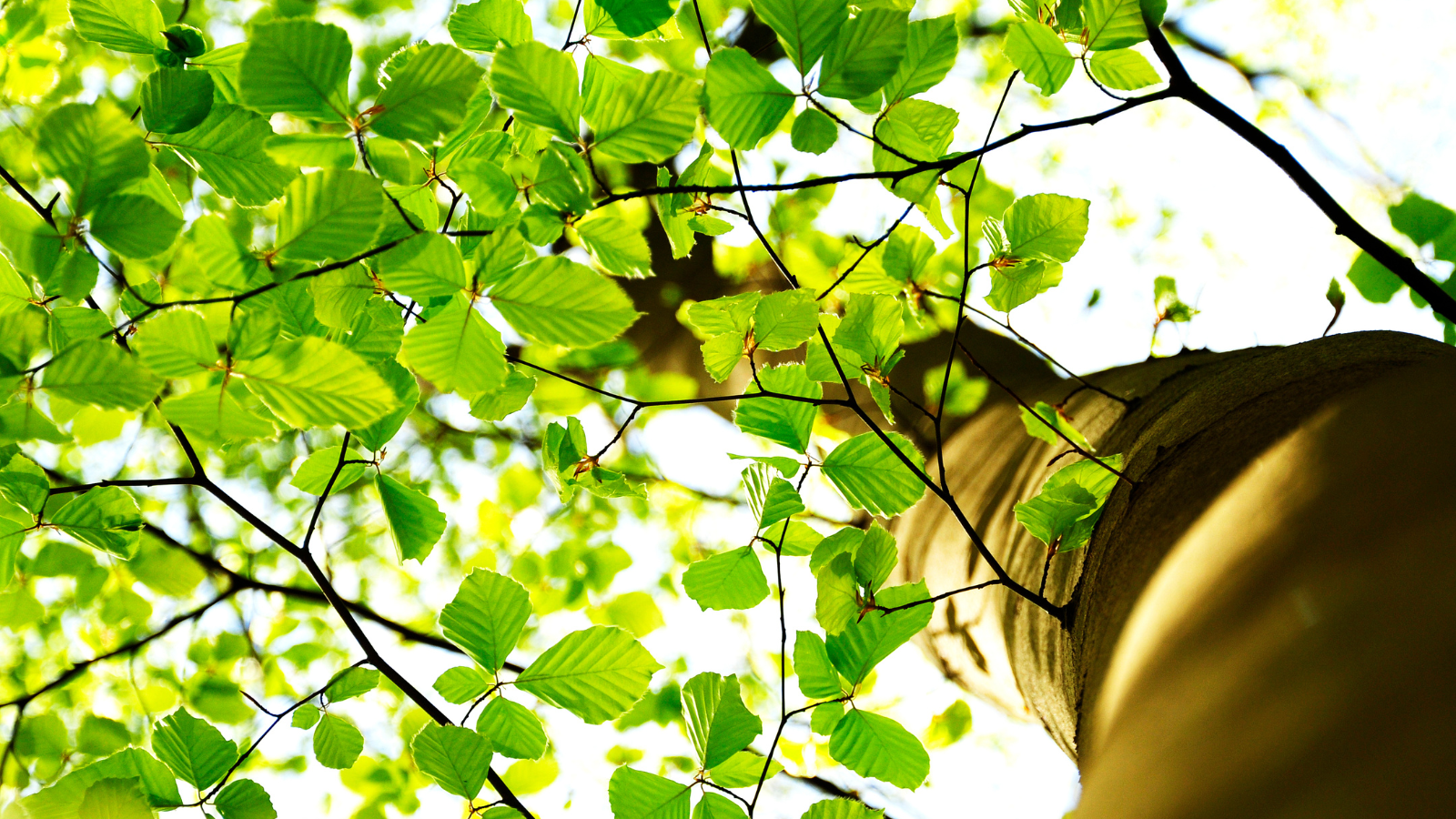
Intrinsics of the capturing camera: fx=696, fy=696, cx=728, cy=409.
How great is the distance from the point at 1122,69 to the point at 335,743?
2.40ft

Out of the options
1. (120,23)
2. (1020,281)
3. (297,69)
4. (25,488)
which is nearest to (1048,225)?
(1020,281)

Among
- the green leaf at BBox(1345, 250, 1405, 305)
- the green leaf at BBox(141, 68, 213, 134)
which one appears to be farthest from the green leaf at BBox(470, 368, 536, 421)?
the green leaf at BBox(1345, 250, 1405, 305)

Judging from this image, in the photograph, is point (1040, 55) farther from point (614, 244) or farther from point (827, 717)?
point (827, 717)

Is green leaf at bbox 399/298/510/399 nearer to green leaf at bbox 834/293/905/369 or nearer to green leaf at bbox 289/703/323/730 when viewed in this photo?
green leaf at bbox 834/293/905/369

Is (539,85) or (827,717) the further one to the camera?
(827,717)

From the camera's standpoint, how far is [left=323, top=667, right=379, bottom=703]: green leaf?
54 centimetres

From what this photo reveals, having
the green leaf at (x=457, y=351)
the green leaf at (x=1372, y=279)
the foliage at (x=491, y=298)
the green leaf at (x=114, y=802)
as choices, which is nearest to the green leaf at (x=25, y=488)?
the foliage at (x=491, y=298)

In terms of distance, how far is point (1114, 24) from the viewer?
0.39m

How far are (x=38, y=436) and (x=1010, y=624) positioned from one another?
2.36 ft

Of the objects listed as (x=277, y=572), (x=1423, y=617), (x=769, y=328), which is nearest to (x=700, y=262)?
(x=769, y=328)

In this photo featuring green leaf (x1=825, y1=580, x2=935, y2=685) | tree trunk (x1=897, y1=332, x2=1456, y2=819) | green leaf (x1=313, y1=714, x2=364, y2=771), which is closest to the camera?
tree trunk (x1=897, y1=332, x2=1456, y2=819)

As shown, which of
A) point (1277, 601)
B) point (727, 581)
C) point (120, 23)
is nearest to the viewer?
point (1277, 601)

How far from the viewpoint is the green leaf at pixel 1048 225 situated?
49 cm

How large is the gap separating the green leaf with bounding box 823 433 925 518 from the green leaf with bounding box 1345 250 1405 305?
32 cm
